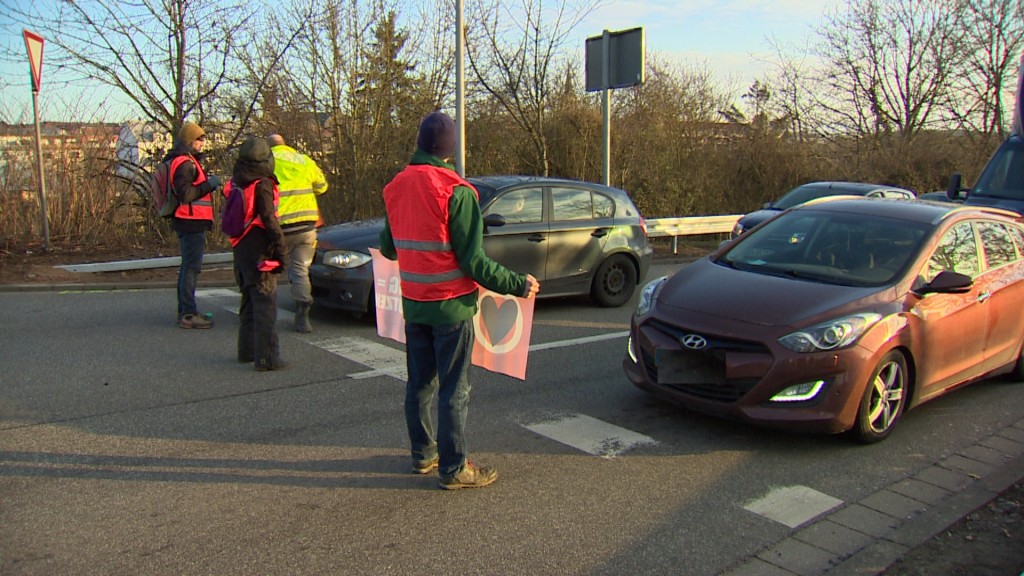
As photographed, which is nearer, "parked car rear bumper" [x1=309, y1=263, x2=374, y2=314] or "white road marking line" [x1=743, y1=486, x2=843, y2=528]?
"white road marking line" [x1=743, y1=486, x2=843, y2=528]

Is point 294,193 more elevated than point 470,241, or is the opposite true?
point 294,193

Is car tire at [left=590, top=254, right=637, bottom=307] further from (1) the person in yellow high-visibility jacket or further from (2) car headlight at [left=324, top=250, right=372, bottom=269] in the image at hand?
(1) the person in yellow high-visibility jacket

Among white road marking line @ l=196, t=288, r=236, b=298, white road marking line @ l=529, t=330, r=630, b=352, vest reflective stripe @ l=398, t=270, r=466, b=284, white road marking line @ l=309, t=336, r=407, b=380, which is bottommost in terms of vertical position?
white road marking line @ l=529, t=330, r=630, b=352

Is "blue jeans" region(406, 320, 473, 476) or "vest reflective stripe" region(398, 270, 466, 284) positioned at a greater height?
"vest reflective stripe" region(398, 270, 466, 284)

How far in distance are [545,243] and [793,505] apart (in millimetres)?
5587

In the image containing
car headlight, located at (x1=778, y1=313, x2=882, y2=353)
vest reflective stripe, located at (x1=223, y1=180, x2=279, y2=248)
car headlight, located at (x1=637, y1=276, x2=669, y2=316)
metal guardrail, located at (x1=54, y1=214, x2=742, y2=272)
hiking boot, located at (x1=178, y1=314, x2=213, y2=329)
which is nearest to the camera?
car headlight, located at (x1=778, y1=313, x2=882, y2=353)

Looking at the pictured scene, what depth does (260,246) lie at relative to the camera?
269 inches

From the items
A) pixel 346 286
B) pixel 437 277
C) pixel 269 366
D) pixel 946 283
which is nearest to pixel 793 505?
pixel 946 283

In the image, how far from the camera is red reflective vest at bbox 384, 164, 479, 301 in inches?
166

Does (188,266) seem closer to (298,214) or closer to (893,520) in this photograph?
(298,214)

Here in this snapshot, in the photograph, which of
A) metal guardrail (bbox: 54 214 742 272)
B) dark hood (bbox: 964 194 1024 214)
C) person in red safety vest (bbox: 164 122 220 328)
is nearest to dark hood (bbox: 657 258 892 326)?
person in red safety vest (bbox: 164 122 220 328)

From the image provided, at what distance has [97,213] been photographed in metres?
13.5

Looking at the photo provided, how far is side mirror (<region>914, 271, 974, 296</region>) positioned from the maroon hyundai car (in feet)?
0.04

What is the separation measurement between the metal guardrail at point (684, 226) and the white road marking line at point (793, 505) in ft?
34.9
